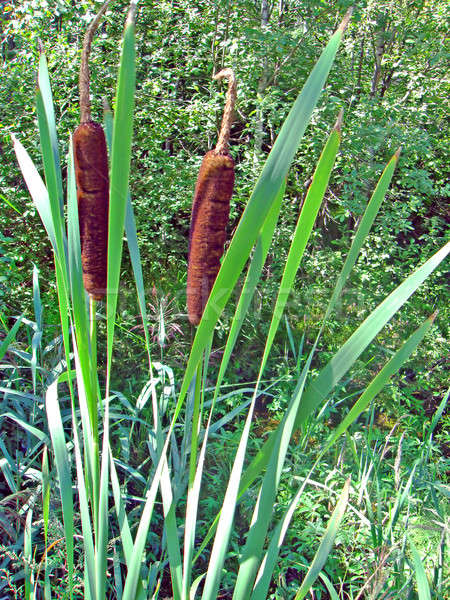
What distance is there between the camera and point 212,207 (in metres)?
0.71

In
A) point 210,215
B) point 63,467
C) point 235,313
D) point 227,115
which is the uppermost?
point 227,115

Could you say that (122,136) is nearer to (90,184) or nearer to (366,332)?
(90,184)

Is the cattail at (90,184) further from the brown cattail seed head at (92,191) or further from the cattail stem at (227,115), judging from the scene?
the cattail stem at (227,115)

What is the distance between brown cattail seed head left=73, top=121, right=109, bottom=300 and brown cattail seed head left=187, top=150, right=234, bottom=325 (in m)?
0.16

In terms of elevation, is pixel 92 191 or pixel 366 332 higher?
pixel 92 191

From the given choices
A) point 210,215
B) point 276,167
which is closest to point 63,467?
point 210,215

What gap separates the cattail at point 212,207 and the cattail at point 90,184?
167 millimetres

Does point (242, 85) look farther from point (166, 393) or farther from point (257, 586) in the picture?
point (257, 586)

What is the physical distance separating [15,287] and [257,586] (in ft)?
7.70

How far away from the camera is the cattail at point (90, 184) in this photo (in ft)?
2.51

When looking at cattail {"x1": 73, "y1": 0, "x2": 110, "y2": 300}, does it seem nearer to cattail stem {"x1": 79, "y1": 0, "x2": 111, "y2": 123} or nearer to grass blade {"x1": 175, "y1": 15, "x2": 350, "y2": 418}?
cattail stem {"x1": 79, "y1": 0, "x2": 111, "y2": 123}

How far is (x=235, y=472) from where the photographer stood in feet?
2.61

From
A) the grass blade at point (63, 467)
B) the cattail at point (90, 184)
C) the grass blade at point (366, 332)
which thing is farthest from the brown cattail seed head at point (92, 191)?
the grass blade at point (366, 332)

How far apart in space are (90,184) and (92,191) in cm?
1
